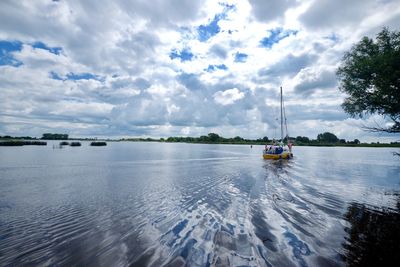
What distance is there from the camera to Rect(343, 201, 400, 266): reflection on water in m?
6.83

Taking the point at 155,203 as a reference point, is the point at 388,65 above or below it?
above

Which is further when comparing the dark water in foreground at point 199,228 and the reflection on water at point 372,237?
the dark water in foreground at point 199,228

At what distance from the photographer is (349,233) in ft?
29.9

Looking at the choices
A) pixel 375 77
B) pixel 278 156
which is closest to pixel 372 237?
pixel 375 77

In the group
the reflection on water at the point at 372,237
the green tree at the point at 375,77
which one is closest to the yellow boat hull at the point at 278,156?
the green tree at the point at 375,77

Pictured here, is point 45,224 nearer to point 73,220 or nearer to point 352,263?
point 73,220

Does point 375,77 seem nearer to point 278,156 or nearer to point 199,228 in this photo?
point 199,228

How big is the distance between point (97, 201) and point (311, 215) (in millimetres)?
13926

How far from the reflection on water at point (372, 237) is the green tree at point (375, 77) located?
1099 cm

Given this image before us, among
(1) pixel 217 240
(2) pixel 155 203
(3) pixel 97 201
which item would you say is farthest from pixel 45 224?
(1) pixel 217 240

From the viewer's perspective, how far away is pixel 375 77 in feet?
64.2

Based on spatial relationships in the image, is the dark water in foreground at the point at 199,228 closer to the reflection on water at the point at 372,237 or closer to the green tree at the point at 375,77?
the reflection on water at the point at 372,237

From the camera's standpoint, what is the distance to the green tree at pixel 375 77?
18453mm

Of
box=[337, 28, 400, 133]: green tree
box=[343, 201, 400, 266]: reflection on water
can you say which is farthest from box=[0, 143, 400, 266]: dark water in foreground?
box=[337, 28, 400, 133]: green tree
